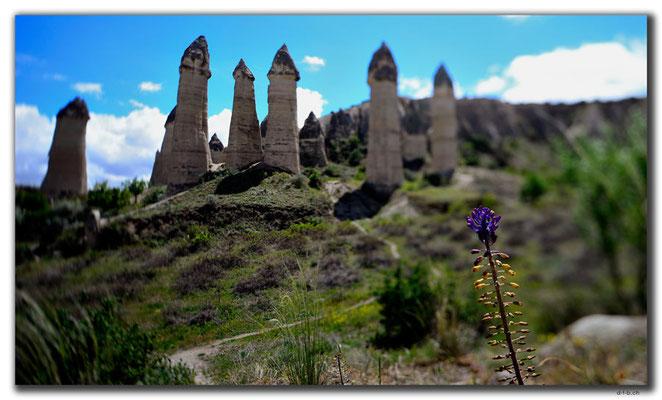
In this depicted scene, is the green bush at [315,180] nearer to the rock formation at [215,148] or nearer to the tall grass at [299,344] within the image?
the rock formation at [215,148]

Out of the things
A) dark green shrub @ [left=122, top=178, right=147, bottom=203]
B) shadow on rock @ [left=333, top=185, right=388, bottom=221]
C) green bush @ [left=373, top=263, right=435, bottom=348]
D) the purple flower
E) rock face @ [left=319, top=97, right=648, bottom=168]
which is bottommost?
green bush @ [left=373, top=263, right=435, bottom=348]

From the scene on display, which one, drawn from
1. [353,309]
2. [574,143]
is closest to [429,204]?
[353,309]

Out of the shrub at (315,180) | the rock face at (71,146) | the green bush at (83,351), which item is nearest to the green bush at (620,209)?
the shrub at (315,180)

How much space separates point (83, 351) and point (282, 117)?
2480 mm

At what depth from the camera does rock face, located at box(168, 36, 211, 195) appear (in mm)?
3547

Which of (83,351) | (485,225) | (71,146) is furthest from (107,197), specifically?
(485,225)

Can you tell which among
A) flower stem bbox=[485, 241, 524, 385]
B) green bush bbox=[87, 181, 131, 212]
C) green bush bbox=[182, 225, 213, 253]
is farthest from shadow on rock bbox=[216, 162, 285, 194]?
flower stem bbox=[485, 241, 524, 385]

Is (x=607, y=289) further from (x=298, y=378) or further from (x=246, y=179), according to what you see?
(x=246, y=179)

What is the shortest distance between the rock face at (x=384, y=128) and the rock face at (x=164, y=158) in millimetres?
2737

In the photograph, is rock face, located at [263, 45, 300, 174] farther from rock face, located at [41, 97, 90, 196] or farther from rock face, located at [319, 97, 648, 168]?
rock face, located at [41, 97, 90, 196]

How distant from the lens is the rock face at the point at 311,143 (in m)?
3.75

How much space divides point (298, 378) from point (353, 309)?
6.19ft

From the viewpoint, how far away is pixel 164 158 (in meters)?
3.67

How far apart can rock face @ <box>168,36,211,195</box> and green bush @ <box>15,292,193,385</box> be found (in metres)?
1.26
